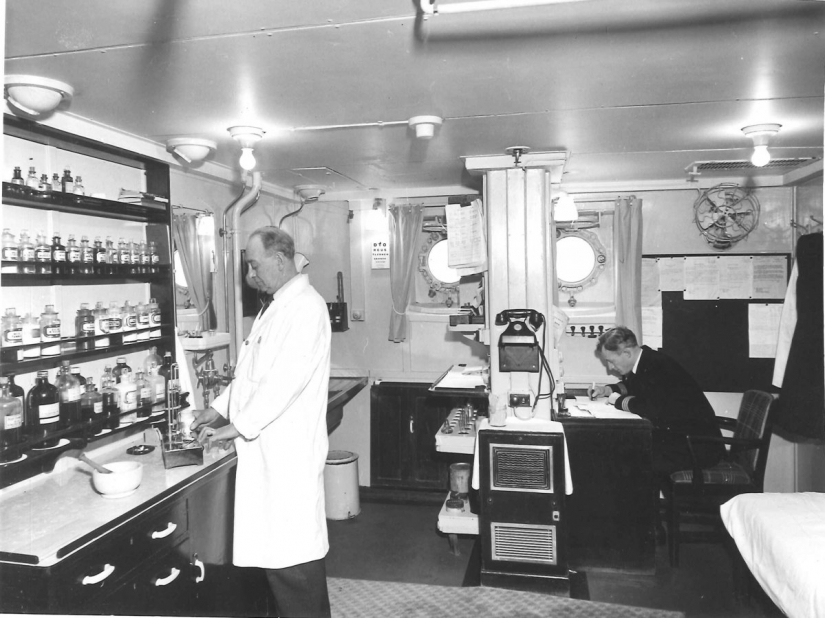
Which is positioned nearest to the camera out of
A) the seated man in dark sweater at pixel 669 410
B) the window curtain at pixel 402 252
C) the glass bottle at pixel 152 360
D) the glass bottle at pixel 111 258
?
the glass bottle at pixel 111 258

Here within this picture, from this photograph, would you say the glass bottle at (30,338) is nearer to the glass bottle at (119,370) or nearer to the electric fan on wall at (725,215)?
the glass bottle at (119,370)

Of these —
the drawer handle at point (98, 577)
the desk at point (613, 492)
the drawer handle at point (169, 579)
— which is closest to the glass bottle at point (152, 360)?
the drawer handle at point (169, 579)

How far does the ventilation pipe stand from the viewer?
12.1ft

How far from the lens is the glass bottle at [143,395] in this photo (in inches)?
104

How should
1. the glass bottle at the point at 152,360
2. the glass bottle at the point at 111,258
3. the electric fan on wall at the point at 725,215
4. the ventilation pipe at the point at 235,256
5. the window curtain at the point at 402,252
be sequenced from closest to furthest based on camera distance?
the glass bottle at the point at 111,258
the glass bottle at the point at 152,360
the ventilation pipe at the point at 235,256
the electric fan on wall at the point at 725,215
the window curtain at the point at 402,252

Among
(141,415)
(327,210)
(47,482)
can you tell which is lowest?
(47,482)

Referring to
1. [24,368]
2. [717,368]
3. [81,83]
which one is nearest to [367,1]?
[81,83]

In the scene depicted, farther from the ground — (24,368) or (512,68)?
(512,68)

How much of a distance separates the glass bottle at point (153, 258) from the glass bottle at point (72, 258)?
0.45 m

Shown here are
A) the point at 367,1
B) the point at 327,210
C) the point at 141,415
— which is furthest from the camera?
the point at 327,210

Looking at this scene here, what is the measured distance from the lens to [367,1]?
149 cm

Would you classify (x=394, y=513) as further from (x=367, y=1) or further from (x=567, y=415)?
(x=367, y=1)

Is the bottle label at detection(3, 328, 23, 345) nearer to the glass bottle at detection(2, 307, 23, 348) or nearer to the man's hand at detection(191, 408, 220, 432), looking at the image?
the glass bottle at detection(2, 307, 23, 348)

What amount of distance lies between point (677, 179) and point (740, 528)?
110 inches
